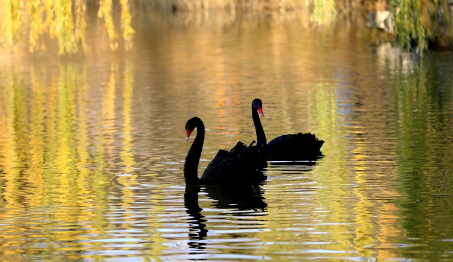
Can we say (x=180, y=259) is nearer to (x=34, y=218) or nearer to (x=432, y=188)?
(x=34, y=218)

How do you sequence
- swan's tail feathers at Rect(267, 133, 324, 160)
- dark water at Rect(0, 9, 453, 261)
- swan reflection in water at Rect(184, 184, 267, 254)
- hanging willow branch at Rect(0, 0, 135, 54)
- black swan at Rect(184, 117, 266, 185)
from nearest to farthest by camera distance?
dark water at Rect(0, 9, 453, 261) → swan reflection in water at Rect(184, 184, 267, 254) → hanging willow branch at Rect(0, 0, 135, 54) → black swan at Rect(184, 117, 266, 185) → swan's tail feathers at Rect(267, 133, 324, 160)

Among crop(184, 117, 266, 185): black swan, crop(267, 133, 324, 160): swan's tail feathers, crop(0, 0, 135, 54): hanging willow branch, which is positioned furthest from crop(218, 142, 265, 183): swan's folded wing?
crop(0, 0, 135, 54): hanging willow branch

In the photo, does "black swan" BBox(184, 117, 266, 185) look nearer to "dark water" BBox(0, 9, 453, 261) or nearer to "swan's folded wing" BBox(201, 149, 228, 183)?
"swan's folded wing" BBox(201, 149, 228, 183)

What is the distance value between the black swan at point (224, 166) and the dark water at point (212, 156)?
21 centimetres

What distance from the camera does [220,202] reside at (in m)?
10.1

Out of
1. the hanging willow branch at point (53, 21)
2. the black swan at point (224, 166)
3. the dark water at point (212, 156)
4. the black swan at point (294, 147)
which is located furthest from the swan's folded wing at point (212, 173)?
the hanging willow branch at point (53, 21)

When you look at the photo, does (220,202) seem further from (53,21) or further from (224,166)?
(53,21)

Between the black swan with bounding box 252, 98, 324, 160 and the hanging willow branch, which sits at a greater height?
the hanging willow branch

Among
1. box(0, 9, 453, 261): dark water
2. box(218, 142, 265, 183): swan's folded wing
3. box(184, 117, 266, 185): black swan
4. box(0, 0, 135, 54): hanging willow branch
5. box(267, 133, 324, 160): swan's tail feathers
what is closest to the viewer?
box(0, 9, 453, 261): dark water

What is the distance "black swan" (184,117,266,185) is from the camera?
A: 11.0 m

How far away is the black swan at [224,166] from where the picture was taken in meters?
11.0

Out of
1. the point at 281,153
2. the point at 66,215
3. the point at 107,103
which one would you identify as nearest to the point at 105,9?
the point at 66,215

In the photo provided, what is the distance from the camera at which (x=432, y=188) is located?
10438mm

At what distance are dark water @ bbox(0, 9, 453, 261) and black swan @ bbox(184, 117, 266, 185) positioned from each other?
0.69 feet
